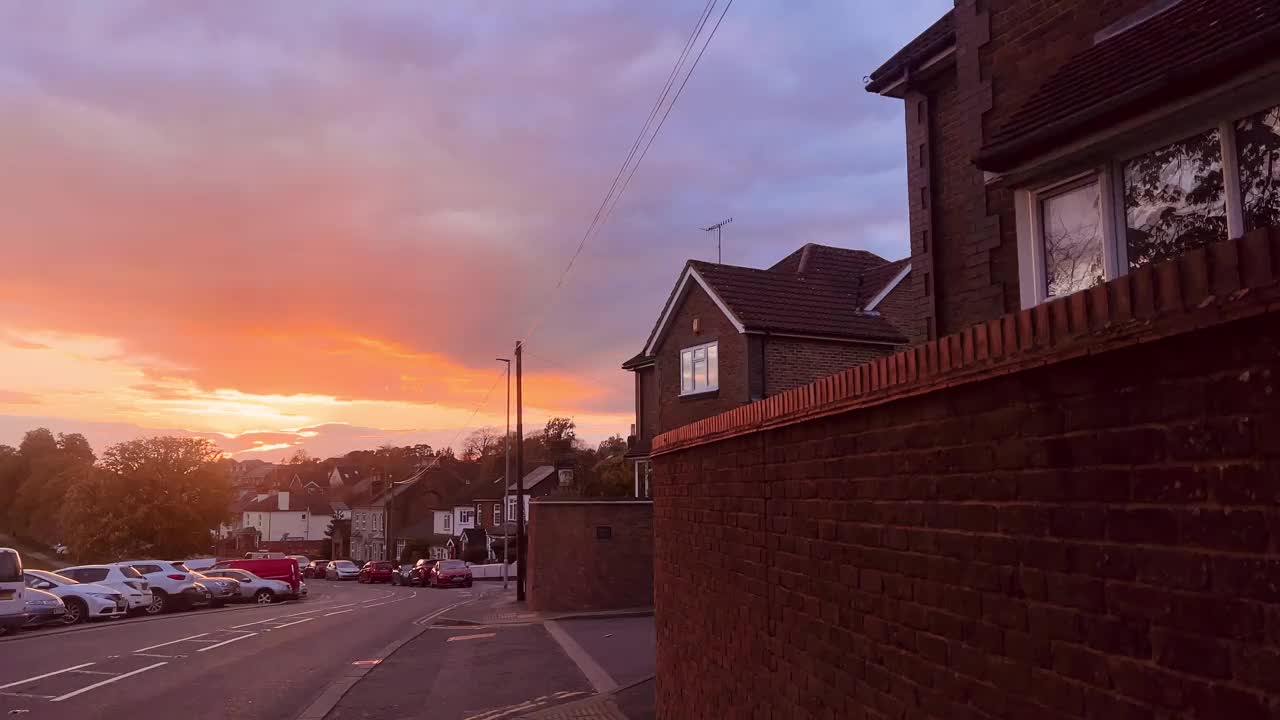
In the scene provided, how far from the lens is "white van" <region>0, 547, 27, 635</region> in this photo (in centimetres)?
2123

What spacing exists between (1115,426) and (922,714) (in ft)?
5.57

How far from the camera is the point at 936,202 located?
11.7 m

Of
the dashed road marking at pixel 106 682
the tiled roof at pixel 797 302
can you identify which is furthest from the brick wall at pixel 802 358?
the dashed road marking at pixel 106 682

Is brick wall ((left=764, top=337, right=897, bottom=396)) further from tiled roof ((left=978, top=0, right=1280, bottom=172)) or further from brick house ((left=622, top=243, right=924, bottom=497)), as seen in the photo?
tiled roof ((left=978, top=0, right=1280, bottom=172))

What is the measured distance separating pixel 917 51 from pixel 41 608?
24.5 meters

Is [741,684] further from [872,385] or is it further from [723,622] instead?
[872,385]

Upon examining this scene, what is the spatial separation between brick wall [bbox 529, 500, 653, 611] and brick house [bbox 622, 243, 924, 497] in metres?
3.48

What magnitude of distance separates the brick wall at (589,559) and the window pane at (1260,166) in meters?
22.3

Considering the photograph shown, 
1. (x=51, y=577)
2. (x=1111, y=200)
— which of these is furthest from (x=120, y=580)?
(x=1111, y=200)

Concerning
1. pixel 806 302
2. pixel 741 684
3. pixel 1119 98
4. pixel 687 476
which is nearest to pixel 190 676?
pixel 687 476

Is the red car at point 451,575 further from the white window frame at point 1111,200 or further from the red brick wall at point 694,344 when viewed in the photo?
the white window frame at point 1111,200

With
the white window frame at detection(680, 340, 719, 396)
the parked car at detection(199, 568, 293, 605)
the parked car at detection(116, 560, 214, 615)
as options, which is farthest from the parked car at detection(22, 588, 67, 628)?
the white window frame at detection(680, 340, 719, 396)

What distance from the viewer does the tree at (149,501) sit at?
5553cm

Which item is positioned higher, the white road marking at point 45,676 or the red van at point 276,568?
the white road marking at point 45,676
